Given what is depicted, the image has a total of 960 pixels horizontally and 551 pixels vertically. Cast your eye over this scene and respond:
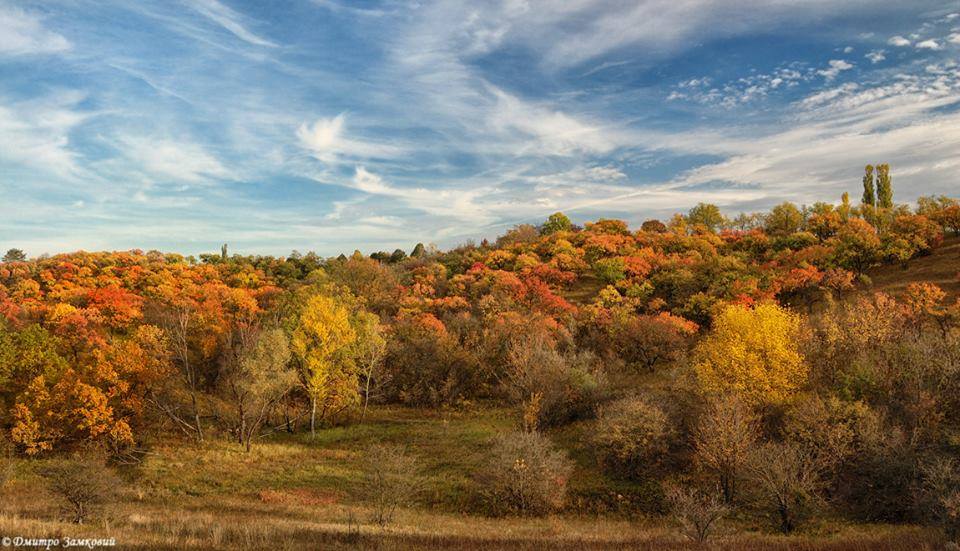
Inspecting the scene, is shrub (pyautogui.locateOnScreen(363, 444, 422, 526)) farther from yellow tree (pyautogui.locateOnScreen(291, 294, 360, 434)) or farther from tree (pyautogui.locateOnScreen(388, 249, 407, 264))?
tree (pyautogui.locateOnScreen(388, 249, 407, 264))

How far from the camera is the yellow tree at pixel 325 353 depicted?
4428 centimetres

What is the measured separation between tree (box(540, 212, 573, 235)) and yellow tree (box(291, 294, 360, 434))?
96215mm

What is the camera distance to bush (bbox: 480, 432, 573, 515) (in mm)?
29219

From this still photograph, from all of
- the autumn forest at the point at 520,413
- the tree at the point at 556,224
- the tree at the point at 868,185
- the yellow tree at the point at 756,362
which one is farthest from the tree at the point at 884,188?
the yellow tree at the point at 756,362

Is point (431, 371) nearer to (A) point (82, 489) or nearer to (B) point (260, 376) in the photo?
(B) point (260, 376)

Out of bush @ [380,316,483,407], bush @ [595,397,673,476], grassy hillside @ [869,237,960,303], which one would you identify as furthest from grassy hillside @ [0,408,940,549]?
grassy hillside @ [869,237,960,303]

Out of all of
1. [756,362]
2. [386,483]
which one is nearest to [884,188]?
[756,362]

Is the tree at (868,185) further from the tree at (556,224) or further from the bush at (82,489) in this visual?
the bush at (82,489)

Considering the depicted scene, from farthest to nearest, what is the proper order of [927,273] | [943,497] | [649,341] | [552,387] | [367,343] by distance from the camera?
[927,273], [649,341], [367,343], [552,387], [943,497]

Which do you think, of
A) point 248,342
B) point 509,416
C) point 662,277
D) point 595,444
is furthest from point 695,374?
point 662,277

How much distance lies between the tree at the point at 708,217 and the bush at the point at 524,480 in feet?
347

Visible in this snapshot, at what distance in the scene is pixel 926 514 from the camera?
22281 mm

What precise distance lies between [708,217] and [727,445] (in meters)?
106

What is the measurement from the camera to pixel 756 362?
3544 centimetres
